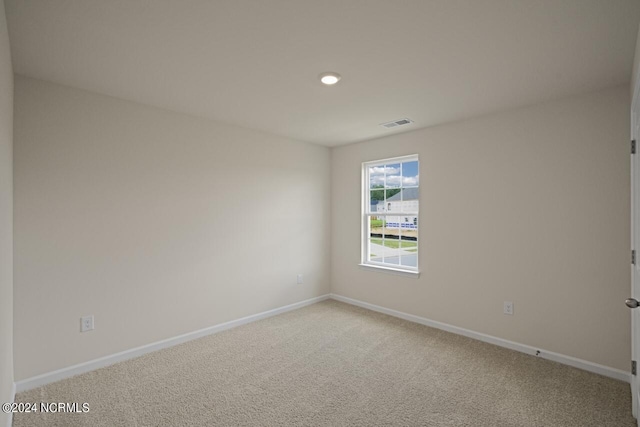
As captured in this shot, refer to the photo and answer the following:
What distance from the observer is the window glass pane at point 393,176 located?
4230 millimetres

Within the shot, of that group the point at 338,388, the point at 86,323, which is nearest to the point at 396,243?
the point at 338,388

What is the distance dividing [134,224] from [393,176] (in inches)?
121

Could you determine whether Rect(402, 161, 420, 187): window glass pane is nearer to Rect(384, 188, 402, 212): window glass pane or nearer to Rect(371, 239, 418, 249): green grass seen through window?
Rect(384, 188, 402, 212): window glass pane

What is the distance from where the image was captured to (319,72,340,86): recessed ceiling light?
237 cm

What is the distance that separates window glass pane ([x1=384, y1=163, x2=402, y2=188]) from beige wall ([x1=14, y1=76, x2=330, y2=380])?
1.29 meters

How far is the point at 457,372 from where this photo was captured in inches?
105

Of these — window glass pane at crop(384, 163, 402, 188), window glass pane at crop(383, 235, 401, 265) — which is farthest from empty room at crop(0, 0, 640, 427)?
window glass pane at crop(383, 235, 401, 265)

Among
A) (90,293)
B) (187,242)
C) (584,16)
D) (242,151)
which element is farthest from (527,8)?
(90,293)

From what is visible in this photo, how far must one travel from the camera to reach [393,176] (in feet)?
→ 14.0

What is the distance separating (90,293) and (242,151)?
2068 mm

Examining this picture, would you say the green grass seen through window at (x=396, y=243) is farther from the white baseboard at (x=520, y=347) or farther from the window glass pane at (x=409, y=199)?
the white baseboard at (x=520, y=347)

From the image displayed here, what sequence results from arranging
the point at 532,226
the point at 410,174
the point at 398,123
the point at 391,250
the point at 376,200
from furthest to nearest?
the point at 376,200
the point at 391,250
the point at 410,174
the point at 398,123
the point at 532,226

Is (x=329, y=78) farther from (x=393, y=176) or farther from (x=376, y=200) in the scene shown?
(x=376, y=200)

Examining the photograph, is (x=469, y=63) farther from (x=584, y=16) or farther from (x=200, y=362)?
(x=200, y=362)
